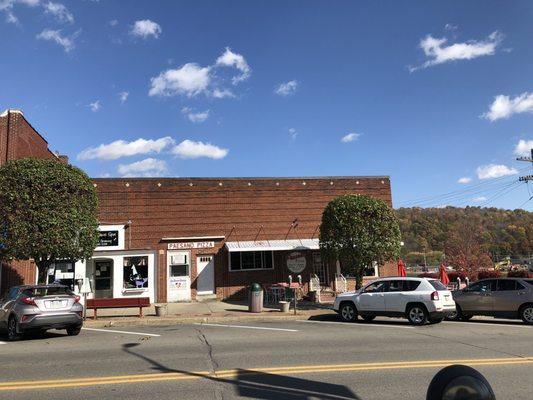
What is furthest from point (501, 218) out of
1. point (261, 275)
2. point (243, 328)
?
point (243, 328)

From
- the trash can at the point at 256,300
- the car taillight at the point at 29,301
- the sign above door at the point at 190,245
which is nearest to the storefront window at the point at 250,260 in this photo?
the sign above door at the point at 190,245

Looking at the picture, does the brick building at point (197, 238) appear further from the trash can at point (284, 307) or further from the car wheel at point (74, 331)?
the car wheel at point (74, 331)

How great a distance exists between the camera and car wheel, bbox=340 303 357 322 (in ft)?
53.8

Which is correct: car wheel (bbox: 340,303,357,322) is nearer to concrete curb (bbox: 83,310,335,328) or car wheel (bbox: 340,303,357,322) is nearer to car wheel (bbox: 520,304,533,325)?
concrete curb (bbox: 83,310,335,328)

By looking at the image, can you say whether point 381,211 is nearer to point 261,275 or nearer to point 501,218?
point 261,275

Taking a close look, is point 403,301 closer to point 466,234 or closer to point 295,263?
point 295,263

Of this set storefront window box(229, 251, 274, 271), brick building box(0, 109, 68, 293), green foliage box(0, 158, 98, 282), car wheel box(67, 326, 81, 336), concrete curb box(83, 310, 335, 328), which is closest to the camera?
car wheel box(67, 326, 81, 336)

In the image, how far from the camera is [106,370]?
8.28m

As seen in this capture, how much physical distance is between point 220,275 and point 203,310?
3.93 m

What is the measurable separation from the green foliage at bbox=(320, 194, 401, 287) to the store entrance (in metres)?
10.6

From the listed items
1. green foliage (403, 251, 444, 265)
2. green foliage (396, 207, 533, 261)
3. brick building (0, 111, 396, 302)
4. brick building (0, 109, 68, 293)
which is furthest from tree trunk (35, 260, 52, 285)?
green foliage (403, 251, 444, 265)

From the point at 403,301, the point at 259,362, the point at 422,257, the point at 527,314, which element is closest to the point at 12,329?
the point at 259,362

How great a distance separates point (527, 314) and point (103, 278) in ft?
58.9

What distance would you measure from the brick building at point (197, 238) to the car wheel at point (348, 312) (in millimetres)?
6560
